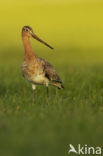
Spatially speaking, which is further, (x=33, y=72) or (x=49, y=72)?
(x=49, y=72)

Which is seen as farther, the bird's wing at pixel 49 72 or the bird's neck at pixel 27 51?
the bird's wing at pixel 49 72

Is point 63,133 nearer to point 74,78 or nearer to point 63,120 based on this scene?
point 63,120

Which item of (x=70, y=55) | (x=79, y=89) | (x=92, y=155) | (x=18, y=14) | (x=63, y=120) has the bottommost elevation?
(x=92, y=155)

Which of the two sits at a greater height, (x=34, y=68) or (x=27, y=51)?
(x=27, y=51)

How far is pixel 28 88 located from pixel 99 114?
4.23m

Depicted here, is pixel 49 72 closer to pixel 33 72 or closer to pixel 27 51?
pixel 33 72

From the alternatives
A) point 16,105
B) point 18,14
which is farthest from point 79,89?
point 18,14

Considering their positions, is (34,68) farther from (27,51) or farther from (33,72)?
(27,51)

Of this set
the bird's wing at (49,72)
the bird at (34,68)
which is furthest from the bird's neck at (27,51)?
the bird's wing at (49,72)

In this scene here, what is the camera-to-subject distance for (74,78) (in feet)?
39.7

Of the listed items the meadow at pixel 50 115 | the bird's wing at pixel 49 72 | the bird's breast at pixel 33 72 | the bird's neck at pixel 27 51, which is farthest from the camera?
the bird's wing at pixel 49 72

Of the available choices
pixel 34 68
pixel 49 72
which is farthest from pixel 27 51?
pixel 49 72

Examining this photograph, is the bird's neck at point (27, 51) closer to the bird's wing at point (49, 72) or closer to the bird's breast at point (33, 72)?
the bird's breast at point (33, 72)

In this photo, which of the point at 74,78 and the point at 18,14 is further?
the point at 18,14
